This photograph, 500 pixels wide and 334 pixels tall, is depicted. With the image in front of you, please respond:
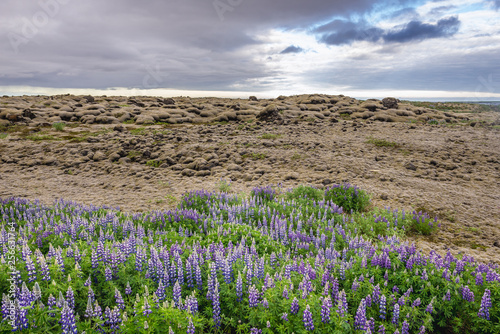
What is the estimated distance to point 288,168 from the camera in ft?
48.8

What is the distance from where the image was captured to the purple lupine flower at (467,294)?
4.73 m

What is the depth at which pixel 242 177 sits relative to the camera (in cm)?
1392

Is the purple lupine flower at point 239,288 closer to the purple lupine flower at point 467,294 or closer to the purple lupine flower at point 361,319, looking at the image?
the purple lupine flower at point 361,319

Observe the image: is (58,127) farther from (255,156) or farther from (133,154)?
(255,156)

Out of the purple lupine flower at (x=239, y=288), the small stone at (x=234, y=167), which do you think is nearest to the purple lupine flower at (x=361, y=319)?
the purple lupine flower at (x=239, y=288)

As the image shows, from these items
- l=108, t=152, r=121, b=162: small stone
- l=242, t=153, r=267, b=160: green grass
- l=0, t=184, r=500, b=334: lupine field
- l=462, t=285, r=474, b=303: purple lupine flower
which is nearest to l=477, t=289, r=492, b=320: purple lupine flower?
l=0, t=184, r=500, b=334: lupine field

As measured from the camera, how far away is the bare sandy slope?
10477 millimetres

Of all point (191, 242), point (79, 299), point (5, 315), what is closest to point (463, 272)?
point (191, 242)

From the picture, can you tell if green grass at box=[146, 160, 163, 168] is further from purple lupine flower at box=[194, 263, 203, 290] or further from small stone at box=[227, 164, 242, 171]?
purple lupine flower at box=[194, 263, 203, 290]

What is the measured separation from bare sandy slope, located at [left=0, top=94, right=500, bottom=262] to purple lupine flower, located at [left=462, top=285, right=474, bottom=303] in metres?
3.23

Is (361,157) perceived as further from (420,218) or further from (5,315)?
(5,315)

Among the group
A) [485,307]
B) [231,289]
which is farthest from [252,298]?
[485,307]

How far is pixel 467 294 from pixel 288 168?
34.1ft

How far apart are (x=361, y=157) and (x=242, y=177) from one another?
6.27 meters
